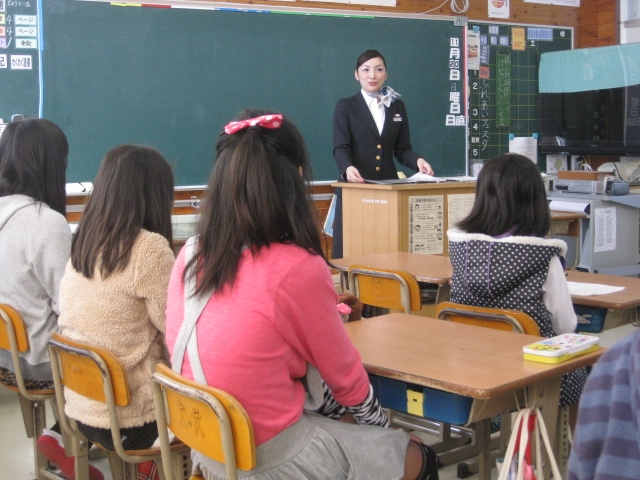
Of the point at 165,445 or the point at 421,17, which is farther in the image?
the point at 421,17

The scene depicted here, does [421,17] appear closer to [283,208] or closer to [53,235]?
[53,235]

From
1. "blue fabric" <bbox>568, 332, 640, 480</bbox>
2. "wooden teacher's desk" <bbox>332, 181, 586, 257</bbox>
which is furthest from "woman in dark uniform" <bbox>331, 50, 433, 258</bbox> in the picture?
"blue fabric" <bbox>568, 332, 640, 480</bbox>

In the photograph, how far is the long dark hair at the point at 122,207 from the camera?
6.95ft

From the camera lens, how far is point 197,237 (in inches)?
66.7

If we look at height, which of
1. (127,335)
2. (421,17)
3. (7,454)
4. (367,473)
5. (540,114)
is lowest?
(7,454)

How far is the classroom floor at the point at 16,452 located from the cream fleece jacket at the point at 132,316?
3.42 feet

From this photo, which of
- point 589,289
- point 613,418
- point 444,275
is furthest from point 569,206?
point 613,418

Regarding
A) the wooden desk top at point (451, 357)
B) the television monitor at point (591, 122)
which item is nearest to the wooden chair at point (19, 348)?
the wooden desk top at point (451, 357)

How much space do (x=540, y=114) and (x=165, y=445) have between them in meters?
6.19

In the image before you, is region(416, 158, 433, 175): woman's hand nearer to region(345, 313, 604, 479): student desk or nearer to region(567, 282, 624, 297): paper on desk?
region(567, 282, 624, 297): paper on desk

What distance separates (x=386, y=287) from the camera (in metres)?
3.05

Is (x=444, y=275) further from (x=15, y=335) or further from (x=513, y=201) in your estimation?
(x=15, y=335)

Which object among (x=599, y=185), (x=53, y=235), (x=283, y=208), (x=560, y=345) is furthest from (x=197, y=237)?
(x=599, y=185)

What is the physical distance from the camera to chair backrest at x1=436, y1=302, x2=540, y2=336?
2303mm
